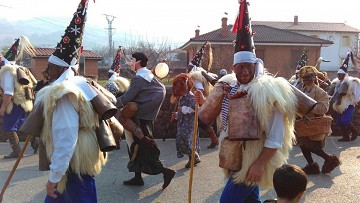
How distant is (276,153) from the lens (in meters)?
2.98

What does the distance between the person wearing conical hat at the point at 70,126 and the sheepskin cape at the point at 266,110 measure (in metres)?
1.16

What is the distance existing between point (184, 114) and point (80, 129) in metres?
3.94

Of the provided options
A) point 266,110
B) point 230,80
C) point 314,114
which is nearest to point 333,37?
point 314,114

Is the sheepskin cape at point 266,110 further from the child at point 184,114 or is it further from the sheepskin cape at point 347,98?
the sheepskin cape at point 347,98

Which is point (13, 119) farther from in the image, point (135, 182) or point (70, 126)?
point (70, 126)

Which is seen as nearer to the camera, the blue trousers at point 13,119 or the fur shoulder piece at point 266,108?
the fur shoulder piece at point 266,108

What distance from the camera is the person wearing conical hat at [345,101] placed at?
8.88m

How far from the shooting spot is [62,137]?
271 centimetres

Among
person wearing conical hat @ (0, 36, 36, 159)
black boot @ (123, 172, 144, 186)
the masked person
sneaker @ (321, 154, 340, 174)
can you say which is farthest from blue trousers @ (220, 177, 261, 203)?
person wearing conical hat @ (0, 36, 36, 159)

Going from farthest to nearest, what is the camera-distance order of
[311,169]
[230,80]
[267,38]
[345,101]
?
[267,38] → [345,101] → [311,169] → [230,80]

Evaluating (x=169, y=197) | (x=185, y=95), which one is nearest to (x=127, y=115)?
(x=169, y=197)

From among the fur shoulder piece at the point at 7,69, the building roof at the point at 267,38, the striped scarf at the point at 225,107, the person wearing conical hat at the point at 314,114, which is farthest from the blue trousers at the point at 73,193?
the building roof at the point at 267,38

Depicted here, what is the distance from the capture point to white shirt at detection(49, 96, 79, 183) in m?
2.69

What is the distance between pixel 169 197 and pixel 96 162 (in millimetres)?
2432
